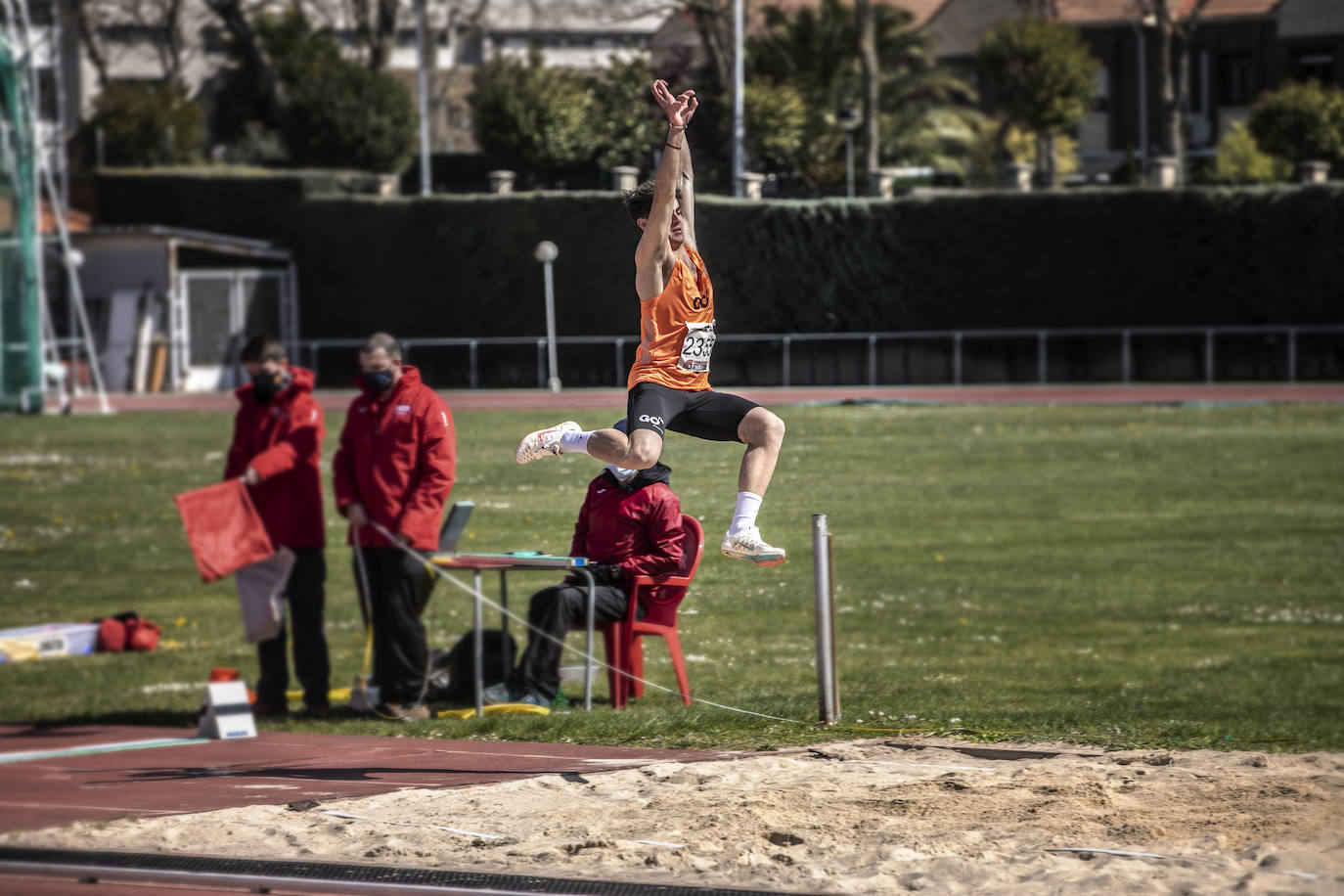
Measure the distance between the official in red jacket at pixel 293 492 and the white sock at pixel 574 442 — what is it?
4220 mm

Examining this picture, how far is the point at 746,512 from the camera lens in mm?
7133

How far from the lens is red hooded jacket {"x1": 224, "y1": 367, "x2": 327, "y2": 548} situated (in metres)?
11.1

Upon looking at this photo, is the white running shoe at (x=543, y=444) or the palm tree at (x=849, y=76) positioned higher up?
the palm tree at (x=849, y=76)

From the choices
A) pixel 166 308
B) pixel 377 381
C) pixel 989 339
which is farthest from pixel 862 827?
pixel 166 308

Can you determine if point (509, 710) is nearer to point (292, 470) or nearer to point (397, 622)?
point (397, 622)

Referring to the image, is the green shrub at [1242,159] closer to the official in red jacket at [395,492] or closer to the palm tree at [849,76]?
the palm tree at [849,76]

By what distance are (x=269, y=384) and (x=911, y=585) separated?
6776 millimetres

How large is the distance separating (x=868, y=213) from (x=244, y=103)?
30.4m

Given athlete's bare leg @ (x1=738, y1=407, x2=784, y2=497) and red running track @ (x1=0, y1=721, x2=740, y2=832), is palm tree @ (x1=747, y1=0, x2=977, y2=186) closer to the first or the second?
red running track @ (x1=0, y1=721, x2=740, y2=832)

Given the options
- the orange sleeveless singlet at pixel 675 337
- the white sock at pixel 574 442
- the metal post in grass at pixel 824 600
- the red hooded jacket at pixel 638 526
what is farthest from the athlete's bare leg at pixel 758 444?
the red hooded jacket at pixel 638 526

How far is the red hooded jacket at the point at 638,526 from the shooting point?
28.5 ft

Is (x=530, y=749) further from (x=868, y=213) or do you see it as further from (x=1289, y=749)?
(x=868, y=213)

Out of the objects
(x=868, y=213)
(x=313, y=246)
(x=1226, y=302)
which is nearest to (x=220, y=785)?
(x=868, y=213)

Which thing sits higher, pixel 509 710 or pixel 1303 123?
pixel 1303 123
